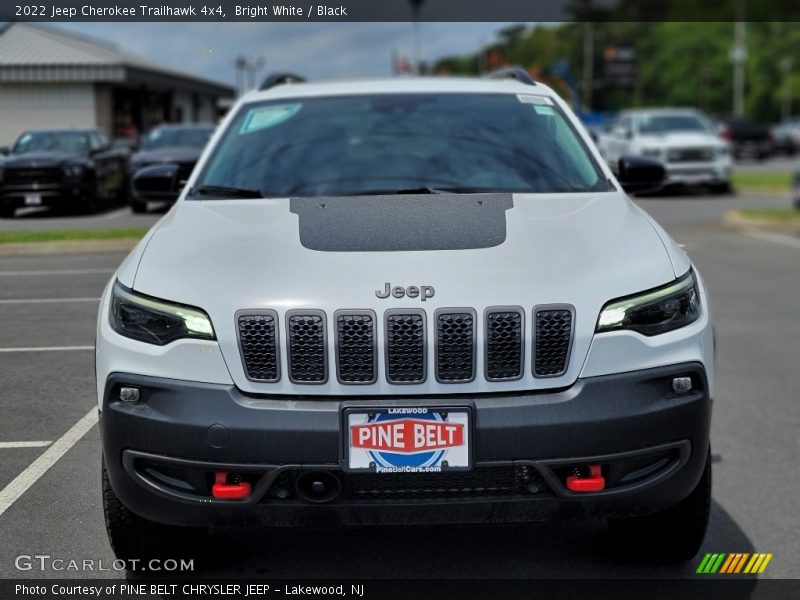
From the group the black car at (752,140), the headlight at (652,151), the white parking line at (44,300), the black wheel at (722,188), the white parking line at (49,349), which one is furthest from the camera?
the black car at (752,140)

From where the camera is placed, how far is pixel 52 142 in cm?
514

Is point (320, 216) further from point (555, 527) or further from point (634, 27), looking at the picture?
point (634, 27)

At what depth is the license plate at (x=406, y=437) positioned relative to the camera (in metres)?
3.03

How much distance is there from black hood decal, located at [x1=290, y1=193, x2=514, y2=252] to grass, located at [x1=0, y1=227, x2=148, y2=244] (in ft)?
4.23

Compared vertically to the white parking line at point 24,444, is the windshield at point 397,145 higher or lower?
higher

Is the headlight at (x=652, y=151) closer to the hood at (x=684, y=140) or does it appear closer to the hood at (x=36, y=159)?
the hood at (x=684, y=140)

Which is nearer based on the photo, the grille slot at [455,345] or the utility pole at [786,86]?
the grille slot at [455,345]

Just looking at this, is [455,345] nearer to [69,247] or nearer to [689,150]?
[69,247]

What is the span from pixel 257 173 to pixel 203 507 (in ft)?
5.96

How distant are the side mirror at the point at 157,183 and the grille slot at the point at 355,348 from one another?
6.83 ft

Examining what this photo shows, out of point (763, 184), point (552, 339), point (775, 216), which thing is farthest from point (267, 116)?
point (763, 184)

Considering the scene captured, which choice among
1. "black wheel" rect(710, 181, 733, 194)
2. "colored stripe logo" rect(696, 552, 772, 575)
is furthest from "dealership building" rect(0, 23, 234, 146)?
"black wheel" rect(710, 181, 733, 194)

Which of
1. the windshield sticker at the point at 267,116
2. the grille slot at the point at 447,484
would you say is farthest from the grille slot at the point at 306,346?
the windshield sticker at the point at 267,116

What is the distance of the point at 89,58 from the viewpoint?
510cm
